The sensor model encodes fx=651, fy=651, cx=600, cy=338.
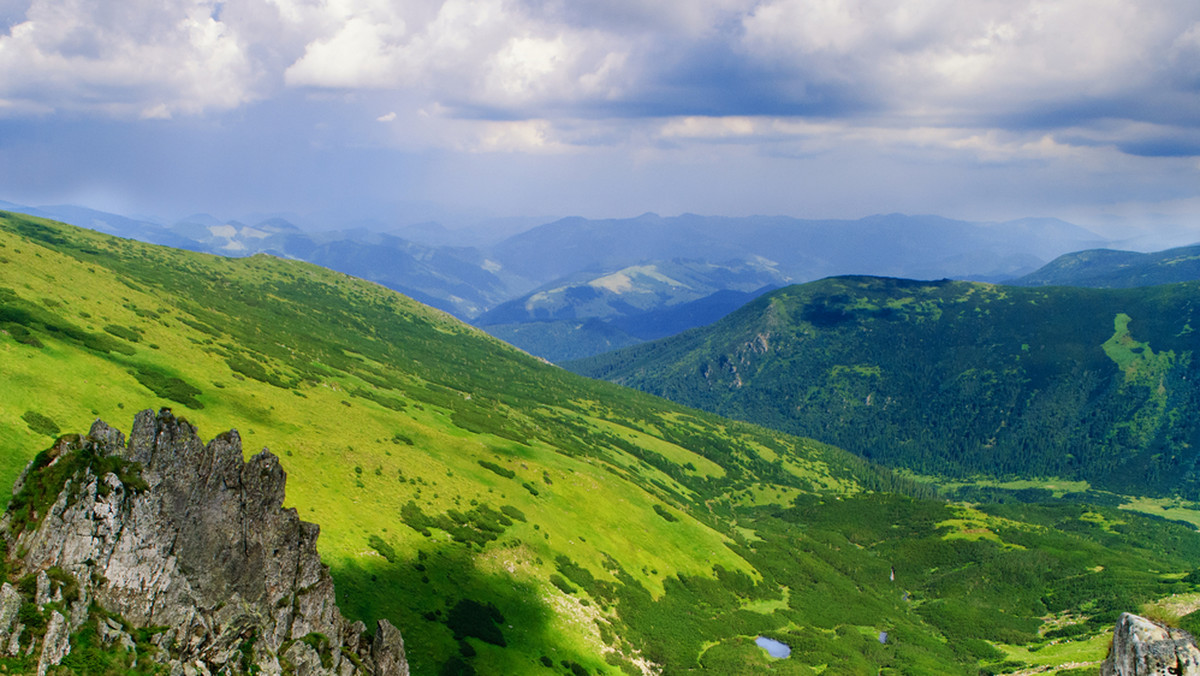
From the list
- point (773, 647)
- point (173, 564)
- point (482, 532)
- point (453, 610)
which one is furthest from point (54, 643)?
point (773, 647)

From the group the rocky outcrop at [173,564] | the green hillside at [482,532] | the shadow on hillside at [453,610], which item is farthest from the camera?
the green hillside at [482,532]

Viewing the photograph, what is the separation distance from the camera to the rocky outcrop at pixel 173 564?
33.2 meters

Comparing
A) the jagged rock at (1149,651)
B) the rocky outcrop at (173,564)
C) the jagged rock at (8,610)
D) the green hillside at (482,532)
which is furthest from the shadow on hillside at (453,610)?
the jagged rock at (1149,651)

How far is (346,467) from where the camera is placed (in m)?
82.1

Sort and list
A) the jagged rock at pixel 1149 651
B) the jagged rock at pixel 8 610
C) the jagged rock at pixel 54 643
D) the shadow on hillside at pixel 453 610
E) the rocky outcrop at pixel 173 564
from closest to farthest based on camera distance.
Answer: the jagged rock at pixel 1149 651, the jagged rock at pixel 8 610, the jagged rock at pixel 54 643, the rocky outcrop at pixel 173 564, the shadow on hillside at pixel 453 610

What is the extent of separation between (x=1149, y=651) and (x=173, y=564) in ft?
153

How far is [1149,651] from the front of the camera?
2028 cm

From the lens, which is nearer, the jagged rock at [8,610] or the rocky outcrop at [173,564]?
the jagged rock at [8,610]

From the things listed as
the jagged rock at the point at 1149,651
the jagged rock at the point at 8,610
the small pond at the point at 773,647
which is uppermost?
the jagged rock at the point at 1149,651

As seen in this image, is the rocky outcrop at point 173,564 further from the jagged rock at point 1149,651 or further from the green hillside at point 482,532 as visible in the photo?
the jagged rock at point 1149,651

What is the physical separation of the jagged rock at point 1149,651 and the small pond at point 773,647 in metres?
101

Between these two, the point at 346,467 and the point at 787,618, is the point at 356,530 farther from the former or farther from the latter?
the point at 787,618

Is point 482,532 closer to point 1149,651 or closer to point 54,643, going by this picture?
point 54,643

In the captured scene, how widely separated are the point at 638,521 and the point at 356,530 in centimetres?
7416
